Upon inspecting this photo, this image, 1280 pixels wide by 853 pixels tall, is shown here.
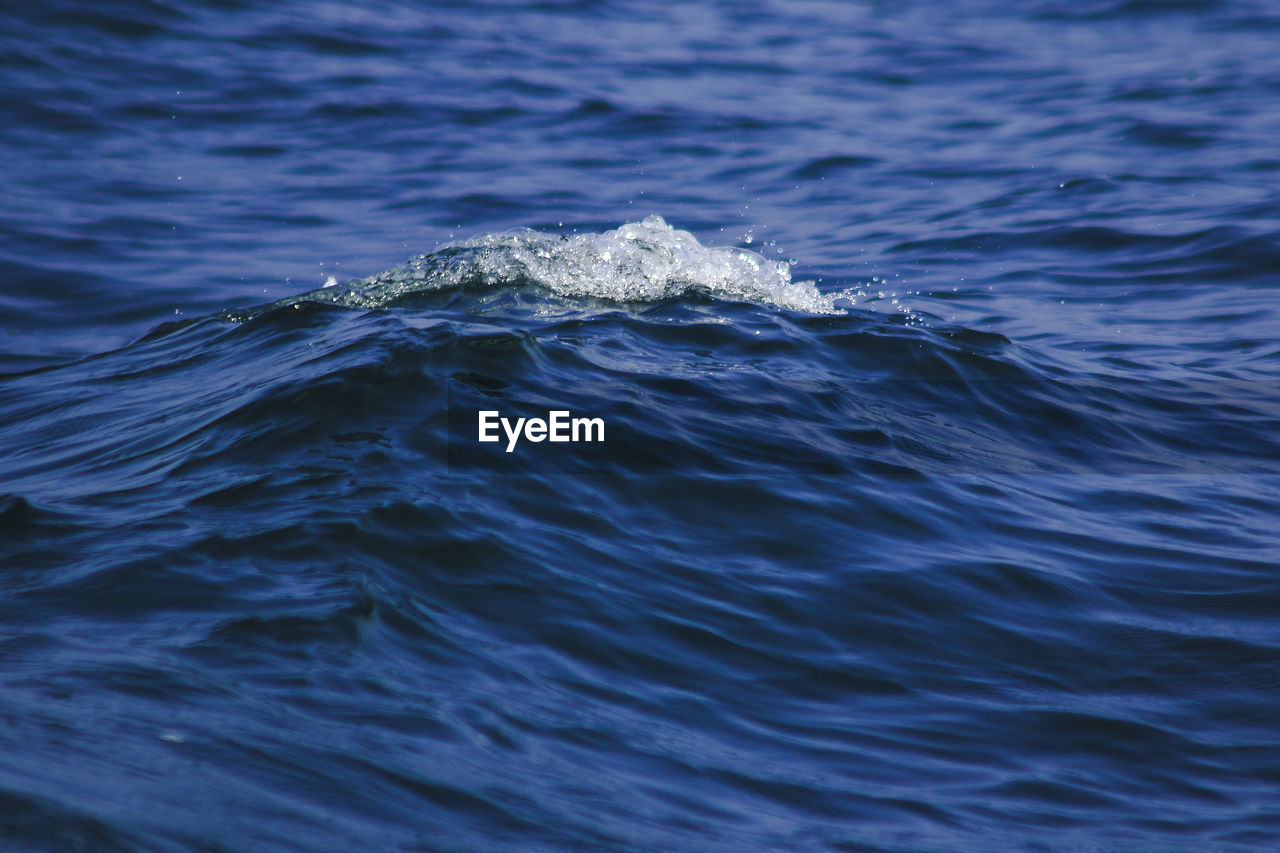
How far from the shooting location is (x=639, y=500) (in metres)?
4.82

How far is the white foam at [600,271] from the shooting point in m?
7.51

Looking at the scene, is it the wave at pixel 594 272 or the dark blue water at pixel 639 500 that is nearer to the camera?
the dark blue water at pixel 639 500

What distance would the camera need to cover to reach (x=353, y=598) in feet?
11.9

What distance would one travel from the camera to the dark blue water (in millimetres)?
3004

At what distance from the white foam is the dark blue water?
0.04 meters

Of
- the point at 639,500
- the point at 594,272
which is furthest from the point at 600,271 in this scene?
the point at 639,500

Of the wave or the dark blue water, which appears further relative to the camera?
the wave

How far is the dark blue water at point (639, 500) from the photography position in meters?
3.00

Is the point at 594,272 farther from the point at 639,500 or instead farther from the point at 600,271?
the point at 639,500

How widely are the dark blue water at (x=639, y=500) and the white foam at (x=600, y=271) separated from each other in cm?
4

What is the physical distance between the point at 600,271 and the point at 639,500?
312 centimetres

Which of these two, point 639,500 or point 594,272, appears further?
point 594,272

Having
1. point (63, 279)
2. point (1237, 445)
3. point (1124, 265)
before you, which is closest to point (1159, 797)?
point (1237, 445)

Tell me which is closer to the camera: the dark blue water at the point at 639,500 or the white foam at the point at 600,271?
the dark blue water at the point at 639,500
